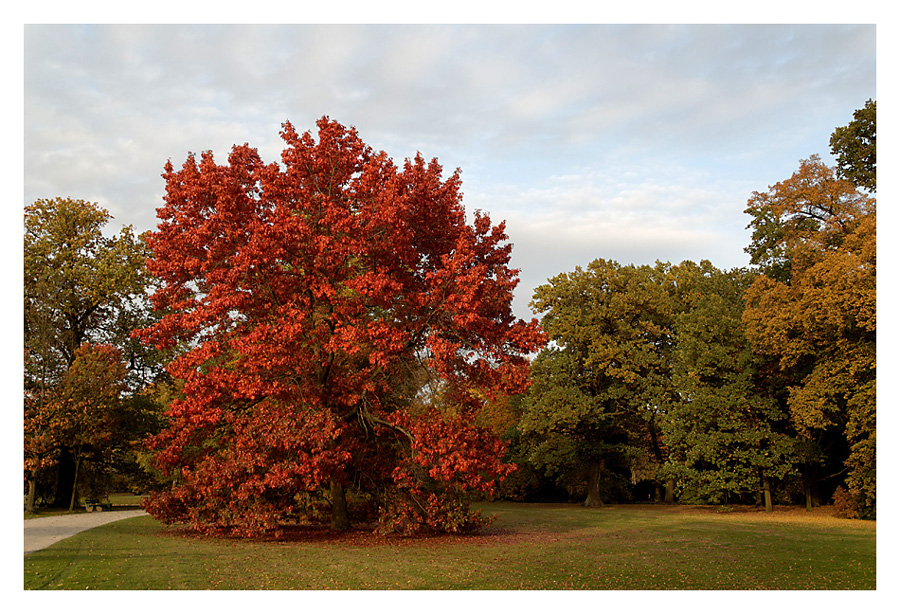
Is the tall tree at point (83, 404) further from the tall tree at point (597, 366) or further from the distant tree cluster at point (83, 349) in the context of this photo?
the tall tree at point (597, 366)

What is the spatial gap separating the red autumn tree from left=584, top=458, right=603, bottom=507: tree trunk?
1769cm

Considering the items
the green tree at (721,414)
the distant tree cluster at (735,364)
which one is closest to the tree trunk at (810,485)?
the distant tree cluster at (735,364)

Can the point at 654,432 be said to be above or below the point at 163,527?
above

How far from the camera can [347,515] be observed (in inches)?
722

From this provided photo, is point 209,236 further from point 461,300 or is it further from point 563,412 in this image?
point 563,412

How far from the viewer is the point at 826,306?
71.3 feet

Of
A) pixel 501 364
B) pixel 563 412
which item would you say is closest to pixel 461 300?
pixel 501 364

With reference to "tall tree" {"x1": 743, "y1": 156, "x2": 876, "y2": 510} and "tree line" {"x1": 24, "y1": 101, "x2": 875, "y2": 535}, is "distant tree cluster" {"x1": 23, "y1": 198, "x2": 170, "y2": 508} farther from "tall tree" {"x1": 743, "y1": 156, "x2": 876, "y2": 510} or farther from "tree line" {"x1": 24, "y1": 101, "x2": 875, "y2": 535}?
"tall tree" {"x1": 743, "y1": 156, "x2": 876, "y2": 510}

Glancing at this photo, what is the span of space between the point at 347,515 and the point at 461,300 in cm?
675

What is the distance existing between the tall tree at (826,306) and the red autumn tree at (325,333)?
10.7m

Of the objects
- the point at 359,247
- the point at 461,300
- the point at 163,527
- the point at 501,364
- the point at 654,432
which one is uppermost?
the point at 359,247

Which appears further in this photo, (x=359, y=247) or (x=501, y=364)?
(x=501, y=364)

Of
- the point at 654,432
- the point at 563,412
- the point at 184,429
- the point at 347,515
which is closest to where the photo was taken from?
the point at 184,429

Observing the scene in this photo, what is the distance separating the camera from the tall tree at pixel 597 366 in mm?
32062
